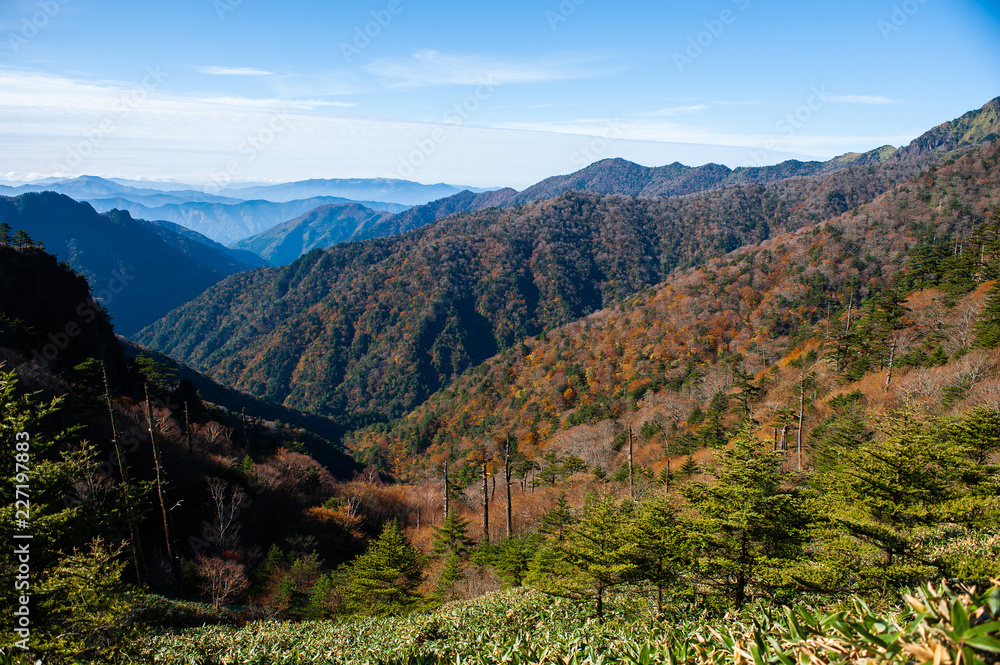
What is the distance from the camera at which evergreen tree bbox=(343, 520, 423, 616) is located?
17594 mm

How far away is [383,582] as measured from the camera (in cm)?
1806

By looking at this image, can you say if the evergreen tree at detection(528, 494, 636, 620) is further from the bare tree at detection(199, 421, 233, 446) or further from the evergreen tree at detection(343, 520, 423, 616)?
the bare tree at detection(199, 421, 233, 446)

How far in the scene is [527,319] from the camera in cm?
17150

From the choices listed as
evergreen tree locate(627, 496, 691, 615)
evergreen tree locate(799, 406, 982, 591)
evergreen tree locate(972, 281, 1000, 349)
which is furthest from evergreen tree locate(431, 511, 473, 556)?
evergreen tree locate(972, 281, 1000, 349)

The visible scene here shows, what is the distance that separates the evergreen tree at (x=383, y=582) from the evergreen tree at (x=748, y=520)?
11244 millimetres

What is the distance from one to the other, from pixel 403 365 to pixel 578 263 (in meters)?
81.8

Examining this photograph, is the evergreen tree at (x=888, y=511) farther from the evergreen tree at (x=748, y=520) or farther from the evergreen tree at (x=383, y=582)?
the evergreen tree at (x=383, y=582)

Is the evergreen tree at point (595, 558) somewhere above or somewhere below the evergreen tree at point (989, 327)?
below

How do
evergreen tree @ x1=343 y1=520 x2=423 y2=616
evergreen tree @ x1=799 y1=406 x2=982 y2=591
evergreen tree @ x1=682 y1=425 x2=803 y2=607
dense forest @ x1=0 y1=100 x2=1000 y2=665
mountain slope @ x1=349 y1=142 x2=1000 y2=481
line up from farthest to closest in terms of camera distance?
mountain slope @ x1=349 y1=142 x2=1000 y2=481
evergreen tree @ x1=343 y1=520 x2=423 y2=616
evergreen tree @ x1=682 y1=425 x2=803 y2=607
evergreen tree @ x1=799 y1=406 x2=982 y2=591
dense forest @ x1=0 y1=100 x2=1000 y2=665

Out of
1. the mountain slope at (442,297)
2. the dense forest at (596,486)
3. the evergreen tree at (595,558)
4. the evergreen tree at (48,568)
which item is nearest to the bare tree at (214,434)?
the dense forest at (596,486)

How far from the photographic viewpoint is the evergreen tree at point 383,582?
17.6 meters

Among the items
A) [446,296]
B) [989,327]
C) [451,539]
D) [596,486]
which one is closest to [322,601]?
[451,539]

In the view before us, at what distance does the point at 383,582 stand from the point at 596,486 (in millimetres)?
22765

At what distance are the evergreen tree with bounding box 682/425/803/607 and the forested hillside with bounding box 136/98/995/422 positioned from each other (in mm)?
127531
